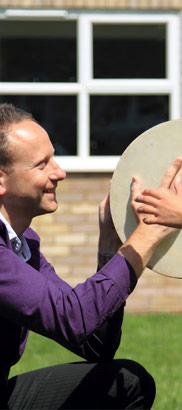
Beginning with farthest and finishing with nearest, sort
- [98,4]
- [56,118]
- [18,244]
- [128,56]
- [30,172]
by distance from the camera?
[128,56] → [56,118] → [98,4] → [18,244] → [30,172]

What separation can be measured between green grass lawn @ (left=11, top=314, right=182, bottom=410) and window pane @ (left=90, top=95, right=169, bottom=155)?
3.57 metres

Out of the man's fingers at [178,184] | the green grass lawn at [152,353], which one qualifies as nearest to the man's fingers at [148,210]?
the man's fingers at [178,184]

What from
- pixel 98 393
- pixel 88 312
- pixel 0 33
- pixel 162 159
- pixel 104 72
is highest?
pixel 162 159

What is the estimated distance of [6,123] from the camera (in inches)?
134

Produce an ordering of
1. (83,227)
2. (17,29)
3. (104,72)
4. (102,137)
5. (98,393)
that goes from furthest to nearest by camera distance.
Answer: (104,72)
(102,137)
(17,29)
(83,227)
(98,393)

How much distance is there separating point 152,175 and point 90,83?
6221mm

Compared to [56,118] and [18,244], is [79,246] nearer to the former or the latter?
[56,118]

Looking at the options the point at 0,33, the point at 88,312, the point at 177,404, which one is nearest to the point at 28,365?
the point at 177,404

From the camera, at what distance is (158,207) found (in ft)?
10.3

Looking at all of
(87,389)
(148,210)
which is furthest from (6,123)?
(87,389)

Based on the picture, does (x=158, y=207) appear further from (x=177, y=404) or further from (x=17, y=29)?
(x=17, y=29)

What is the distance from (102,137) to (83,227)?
296 cm

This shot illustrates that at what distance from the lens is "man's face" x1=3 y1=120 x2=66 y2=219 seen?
3369 mm

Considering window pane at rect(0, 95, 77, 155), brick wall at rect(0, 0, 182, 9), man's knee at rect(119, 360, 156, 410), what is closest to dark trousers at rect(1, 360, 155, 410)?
man's knee at rect(119, 360, 156, 410)
